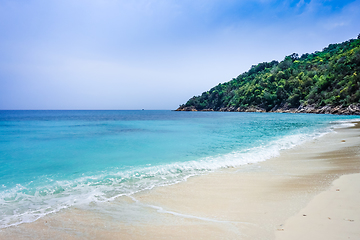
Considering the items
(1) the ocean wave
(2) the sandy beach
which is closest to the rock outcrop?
(1) the ocean wave

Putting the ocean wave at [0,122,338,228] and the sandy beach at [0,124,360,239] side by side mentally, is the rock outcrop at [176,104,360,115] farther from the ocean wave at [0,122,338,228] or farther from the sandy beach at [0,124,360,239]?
the sandy beach at [0,124,360,239]

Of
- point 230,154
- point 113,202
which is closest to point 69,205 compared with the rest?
point 113,202

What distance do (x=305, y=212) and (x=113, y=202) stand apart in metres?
3.68

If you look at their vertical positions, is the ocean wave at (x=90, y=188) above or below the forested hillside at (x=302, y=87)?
below

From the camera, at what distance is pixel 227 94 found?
130 metres

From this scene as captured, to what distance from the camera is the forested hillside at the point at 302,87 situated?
5616 cm

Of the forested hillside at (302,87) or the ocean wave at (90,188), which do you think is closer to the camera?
the ocean wave at (90,188)

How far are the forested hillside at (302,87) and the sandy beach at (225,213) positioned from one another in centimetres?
5887

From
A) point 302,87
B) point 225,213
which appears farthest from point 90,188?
point 302,87

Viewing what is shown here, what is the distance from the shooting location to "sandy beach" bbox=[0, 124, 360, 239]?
2982mm

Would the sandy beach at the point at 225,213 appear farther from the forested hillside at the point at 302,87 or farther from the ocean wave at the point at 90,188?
the forested hillside at the point at 302,87

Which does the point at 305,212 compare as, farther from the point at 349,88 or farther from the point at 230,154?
the point at 349,88

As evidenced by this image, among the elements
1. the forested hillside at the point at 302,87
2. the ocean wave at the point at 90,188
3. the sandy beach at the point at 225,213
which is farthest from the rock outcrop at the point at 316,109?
the sandy beach at the point at 225,213

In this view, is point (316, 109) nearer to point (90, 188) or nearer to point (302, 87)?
point (302, 87)
